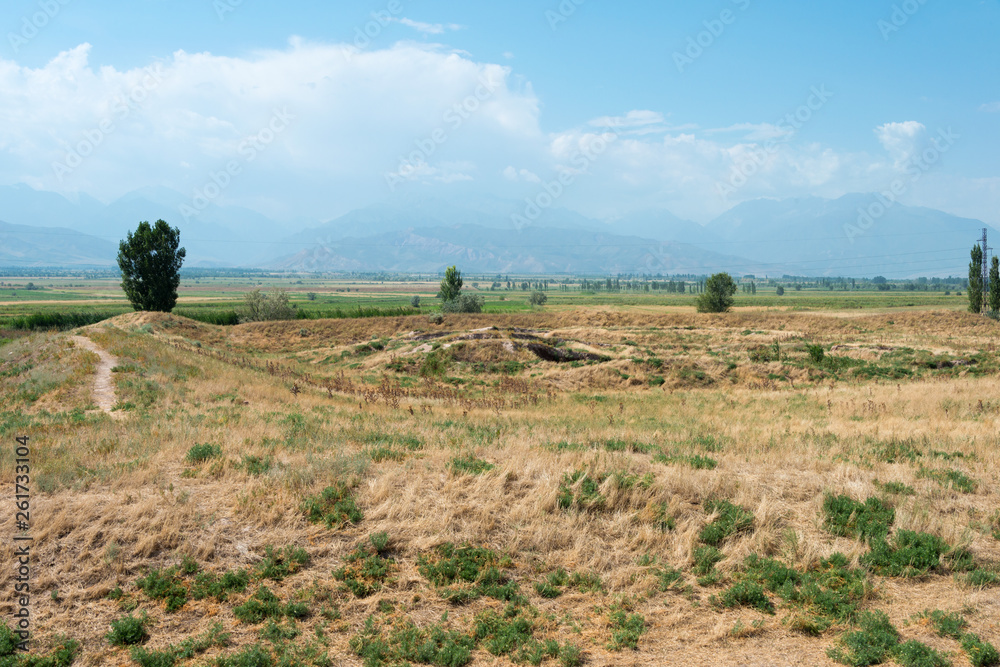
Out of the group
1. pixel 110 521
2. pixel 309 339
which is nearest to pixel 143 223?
pixel 309 339

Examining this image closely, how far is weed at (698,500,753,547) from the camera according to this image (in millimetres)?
8648

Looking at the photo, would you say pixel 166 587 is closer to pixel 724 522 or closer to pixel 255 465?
pixel 255 465

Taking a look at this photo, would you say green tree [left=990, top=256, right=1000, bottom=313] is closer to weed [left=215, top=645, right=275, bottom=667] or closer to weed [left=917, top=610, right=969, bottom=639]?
weed [left=917, top=610, right=969, bottom=639]

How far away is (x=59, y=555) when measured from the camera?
25.0 ft

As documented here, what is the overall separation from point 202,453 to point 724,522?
9.65 m

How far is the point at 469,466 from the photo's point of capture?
10844 mm

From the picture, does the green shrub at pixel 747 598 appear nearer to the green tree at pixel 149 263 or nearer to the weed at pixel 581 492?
the weed at pixel 581 492

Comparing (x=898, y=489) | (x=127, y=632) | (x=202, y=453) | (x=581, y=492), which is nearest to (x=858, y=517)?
(x=898, y=489)

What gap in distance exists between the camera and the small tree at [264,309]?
7450cm

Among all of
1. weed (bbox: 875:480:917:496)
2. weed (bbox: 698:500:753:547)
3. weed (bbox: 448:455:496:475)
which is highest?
weed (bbox: 448:455:496:475)

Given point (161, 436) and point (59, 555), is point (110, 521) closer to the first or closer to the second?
point (59, 555)

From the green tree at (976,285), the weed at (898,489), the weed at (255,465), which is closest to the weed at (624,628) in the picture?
the weed at (898,489)

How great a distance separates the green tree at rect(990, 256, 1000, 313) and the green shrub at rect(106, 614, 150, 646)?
97.1 m

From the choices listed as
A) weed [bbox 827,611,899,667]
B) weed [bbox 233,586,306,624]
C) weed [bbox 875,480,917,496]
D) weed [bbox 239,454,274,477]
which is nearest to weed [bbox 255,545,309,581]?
weed [bbox 233,586,306,624]
